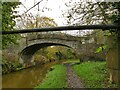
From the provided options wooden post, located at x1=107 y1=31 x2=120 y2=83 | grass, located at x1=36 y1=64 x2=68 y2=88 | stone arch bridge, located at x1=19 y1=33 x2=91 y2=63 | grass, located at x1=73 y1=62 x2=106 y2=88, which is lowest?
grass, located at x1=36 y1=64 x2=68 y2=88

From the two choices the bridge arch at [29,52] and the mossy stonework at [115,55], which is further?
the bridge arch at [29,52]

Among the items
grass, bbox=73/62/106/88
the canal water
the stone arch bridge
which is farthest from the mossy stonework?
the stone arch bridge

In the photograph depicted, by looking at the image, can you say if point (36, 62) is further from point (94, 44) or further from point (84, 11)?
point (84, 11)

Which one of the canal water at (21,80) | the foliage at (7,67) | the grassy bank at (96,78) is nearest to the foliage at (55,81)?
the grassy bank at (96,78)

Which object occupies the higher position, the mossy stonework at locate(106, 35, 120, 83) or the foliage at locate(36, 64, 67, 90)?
the mossy stonework at locate(106, 35, 120, 83)

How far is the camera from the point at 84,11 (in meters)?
7.16

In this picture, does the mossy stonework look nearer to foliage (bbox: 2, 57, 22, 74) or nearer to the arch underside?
foliage (bbox: 2, 57, 22, 74)

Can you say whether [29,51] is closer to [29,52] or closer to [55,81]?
[29,52]

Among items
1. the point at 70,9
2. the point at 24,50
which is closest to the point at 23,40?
the point at 24,50

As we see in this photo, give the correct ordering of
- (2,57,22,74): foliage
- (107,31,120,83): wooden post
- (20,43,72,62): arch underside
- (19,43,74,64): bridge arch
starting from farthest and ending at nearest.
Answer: (20,43,72,62): arch underside < (19,43,74,64): bridge arch < (2,57,22,74): foliage < (107,31,120,83): wooden post

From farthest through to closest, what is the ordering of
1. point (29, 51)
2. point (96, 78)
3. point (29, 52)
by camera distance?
point (29, 52)
point (29, 51)
point (96, 78)

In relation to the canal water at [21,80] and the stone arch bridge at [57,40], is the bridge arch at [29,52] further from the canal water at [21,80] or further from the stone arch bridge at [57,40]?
the canal water at [21,80]

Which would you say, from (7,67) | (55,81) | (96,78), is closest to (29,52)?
(7,67)

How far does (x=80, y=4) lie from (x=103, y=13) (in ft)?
6.72
